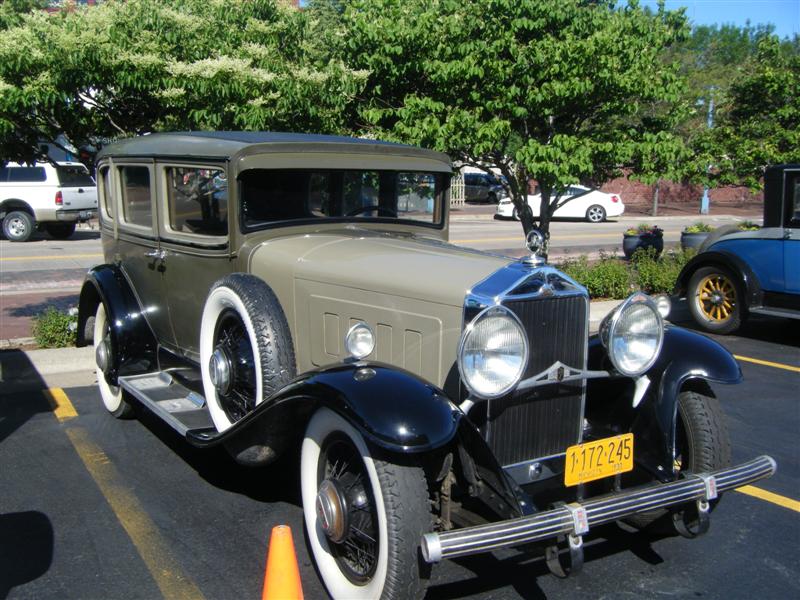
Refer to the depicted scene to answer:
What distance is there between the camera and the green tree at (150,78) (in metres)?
5.96

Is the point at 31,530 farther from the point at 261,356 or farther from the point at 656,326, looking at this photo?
the point at 656,326

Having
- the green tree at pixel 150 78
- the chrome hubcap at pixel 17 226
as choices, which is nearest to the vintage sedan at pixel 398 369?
the green tree at pixel 150 78

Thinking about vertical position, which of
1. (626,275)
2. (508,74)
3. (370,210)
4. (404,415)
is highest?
(508,74)

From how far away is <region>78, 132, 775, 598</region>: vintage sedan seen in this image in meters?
2.94

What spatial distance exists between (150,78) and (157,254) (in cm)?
207

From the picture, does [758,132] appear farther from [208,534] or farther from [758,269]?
[208,534]

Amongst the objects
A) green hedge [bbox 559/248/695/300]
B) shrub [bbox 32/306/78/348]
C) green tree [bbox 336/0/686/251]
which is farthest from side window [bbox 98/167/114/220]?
green hedge [bbox 559/248/695/300]

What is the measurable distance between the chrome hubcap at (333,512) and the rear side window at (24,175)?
1706 centimetres

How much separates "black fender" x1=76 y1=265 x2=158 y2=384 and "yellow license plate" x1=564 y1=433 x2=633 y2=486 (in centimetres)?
319

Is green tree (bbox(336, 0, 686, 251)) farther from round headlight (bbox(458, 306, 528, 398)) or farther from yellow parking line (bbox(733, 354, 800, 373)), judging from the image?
round headlight (bbox(458, 306, 528, 398))

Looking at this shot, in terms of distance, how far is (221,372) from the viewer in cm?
406

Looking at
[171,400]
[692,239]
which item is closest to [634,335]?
[171,400]

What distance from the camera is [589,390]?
382 centimetres

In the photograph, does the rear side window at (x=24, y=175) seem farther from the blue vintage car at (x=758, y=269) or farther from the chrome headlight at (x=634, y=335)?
the chrome headlight at (x=634, y=335)
